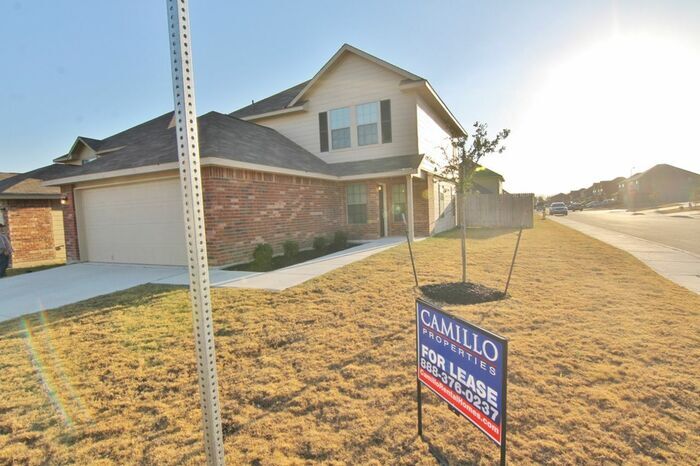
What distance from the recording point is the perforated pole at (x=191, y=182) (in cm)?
157

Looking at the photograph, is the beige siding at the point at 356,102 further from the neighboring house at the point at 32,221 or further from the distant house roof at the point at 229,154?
the neighboring house at the point at 32,221

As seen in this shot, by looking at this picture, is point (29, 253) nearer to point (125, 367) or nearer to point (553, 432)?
point (125, 367)

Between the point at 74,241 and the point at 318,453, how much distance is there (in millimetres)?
12622

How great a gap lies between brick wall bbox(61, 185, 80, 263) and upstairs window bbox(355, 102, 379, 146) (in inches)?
426

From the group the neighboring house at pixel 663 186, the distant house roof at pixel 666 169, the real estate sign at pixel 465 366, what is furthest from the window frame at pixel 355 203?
the distant house roof at pixel 666 169

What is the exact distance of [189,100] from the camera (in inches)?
63.5

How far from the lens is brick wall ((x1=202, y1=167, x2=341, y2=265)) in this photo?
9.01m

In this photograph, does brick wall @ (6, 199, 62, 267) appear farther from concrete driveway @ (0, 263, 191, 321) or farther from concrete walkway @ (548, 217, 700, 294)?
concrete walkway @ (548, 217, 700, 294)

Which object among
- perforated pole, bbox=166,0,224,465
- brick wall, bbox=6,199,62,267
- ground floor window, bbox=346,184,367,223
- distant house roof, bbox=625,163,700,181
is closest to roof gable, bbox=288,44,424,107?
ground floor window, bbox=346,184,367,223

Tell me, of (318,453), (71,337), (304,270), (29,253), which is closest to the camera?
(318,453)

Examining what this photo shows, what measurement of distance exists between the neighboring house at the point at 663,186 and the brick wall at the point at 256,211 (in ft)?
224

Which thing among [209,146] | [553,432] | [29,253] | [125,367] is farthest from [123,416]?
[29,253]

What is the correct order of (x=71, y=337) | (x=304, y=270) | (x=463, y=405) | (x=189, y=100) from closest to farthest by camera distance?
(x=189, y=100)
(x=463, y=405)
(x=71, y=337)
(x=304, y=270)

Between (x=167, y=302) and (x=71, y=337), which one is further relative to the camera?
(x=167, y=302)
